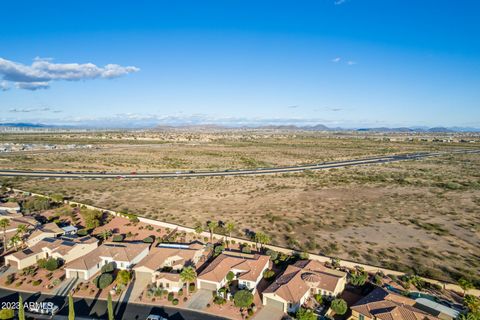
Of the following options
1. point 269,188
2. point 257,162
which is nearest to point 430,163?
point 257,162

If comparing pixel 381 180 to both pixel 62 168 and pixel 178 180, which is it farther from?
pixel 62 168

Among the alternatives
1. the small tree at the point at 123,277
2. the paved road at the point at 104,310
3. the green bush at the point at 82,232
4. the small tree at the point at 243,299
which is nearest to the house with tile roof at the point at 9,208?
the green bush at the point at 82,232

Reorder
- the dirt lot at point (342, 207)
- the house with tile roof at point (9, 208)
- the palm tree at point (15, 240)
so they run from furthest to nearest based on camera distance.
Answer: the house with tile roof at point (9, 208) → the dirt lot at point (342, 207) → the palm tree at point (15, 240)

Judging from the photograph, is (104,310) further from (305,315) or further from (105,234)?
(305,315)

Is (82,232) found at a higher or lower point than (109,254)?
lower

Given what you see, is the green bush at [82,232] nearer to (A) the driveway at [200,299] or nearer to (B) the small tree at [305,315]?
(A) the driveway at [200,299]

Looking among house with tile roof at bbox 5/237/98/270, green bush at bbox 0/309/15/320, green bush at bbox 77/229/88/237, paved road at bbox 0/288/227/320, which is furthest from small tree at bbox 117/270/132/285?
green bush at bbox 77/229/88/237

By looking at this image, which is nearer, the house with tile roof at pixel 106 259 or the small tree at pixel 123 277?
the small tree at pixel 123 277

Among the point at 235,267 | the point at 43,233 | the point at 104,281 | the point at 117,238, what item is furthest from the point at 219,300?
the point at 43,233
